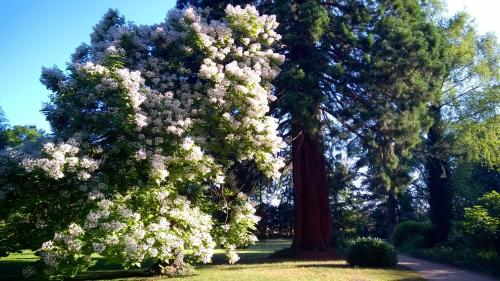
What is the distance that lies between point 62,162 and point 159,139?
8.07 feet

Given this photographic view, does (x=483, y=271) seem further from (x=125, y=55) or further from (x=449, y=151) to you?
(x=125, y=55)

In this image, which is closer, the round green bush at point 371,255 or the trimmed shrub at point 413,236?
the round green bush at point 371,255

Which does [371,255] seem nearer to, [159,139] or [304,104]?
[304,104]

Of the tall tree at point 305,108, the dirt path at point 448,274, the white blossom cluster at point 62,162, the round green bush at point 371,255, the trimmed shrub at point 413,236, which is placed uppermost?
the tall tree at point 305,108

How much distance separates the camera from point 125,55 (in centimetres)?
1355

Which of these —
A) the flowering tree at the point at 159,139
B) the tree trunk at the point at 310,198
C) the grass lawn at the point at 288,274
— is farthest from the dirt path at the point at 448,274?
the flowering tree at the point at 159,139

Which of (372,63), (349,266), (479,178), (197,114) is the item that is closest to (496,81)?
(479,178)

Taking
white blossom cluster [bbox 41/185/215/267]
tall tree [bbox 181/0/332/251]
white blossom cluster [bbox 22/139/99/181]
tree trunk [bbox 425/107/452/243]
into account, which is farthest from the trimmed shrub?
white blossom cluster [bbox 22/139/99/181]

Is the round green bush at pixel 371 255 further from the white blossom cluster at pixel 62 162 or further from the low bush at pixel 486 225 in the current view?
the white blossom cluster at pixel 62 162

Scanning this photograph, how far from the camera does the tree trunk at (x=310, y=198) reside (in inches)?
772

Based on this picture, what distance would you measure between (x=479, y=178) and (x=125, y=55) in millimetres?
32430

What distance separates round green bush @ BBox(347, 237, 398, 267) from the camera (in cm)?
1556

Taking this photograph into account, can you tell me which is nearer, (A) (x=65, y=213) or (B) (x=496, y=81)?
(A) (x=65, y=213)

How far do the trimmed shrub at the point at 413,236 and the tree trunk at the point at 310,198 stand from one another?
7.20 meters
